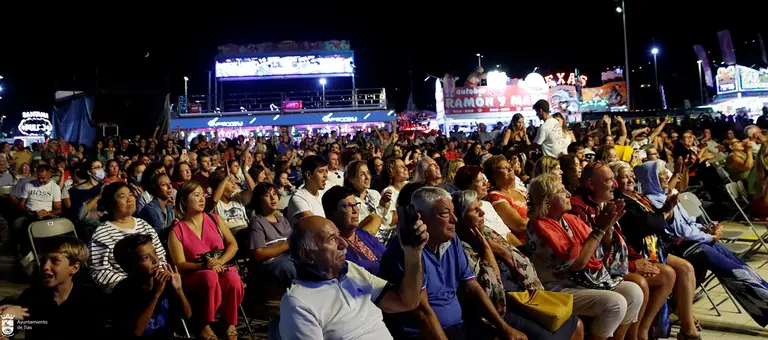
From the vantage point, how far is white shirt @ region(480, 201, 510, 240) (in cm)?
483

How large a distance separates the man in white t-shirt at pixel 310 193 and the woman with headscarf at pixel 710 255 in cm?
277

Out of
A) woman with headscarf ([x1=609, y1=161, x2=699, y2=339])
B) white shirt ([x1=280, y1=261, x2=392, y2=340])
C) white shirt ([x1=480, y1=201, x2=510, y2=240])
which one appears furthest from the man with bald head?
woman with headscarf ([x1=609, y1=161, x2=699, y2=339])

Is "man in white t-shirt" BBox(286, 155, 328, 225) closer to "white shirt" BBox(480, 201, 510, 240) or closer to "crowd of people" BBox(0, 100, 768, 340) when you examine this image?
"crowd of people" BBox(0, 100, 768, 340)

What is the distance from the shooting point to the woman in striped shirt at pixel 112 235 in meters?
4.26

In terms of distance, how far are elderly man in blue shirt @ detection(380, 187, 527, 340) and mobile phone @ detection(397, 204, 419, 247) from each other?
321 mm

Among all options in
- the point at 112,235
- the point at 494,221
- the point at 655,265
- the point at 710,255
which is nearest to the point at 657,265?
the point at 655,265

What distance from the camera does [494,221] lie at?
16.1ft

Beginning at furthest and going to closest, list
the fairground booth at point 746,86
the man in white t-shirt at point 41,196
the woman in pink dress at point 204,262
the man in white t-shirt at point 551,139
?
the fairground booth at point 746,86 < the man in white t-shirt at point 551,139 < the man in white t-shirt at point 41,196 < the woman in pink dress at point 204,262

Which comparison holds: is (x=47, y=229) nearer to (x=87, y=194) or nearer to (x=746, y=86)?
(x=87, y=194)

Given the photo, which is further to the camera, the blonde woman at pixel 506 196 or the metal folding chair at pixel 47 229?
the metal folding chair at pixel 47 229

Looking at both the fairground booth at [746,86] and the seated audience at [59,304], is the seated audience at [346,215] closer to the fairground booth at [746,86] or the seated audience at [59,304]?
the seated audience at [59,304]

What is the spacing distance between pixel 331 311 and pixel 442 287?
0.91m

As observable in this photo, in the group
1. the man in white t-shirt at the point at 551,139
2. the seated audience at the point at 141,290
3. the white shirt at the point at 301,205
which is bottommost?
the seated audience at the point at 141,290

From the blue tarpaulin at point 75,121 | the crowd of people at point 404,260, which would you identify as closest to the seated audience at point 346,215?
the crowd of people at point 404,260
